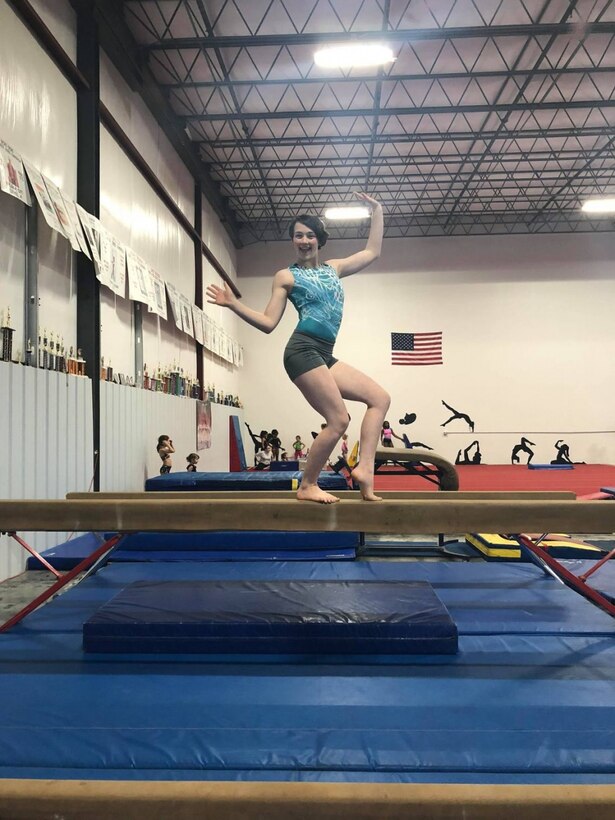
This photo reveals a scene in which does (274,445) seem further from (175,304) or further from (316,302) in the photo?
(316,302)

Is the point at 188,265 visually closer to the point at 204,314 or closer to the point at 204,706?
the point at 204,314

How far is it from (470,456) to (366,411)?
12977 millimetres

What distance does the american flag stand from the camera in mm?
15195

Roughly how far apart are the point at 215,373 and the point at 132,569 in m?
8.57

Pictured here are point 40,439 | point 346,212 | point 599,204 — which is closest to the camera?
point 40,439

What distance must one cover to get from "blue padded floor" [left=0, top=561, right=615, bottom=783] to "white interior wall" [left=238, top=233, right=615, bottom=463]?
1222 cm

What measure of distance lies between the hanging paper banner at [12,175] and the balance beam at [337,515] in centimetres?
311

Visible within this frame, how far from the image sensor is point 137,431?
24.3 ft

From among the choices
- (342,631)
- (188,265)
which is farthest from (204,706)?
(188,265)

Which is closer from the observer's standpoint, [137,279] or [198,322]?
[137,279]

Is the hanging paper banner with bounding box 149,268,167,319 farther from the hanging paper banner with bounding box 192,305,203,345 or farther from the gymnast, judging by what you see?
the gymnast

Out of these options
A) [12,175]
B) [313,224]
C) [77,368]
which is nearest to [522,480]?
[77,368]

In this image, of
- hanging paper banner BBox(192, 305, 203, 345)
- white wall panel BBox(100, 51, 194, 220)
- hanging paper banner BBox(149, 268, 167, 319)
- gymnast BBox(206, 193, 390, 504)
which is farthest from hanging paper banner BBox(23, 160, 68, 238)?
hanging paper banner BBox(192, 305, 203, 345)

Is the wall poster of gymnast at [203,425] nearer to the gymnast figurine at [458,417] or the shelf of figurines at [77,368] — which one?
the shelf of figurines at [77,368]
